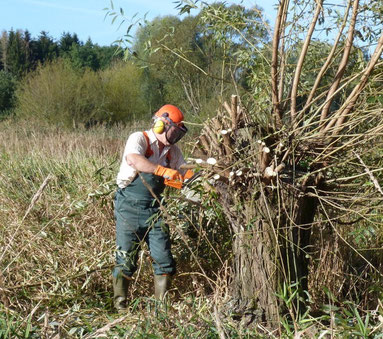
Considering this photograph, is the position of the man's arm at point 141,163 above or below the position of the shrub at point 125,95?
below

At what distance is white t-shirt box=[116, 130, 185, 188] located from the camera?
15.2ft

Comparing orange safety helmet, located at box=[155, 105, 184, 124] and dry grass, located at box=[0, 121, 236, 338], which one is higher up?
orange safety helmet, located at box=[155, 105, 184, 124]

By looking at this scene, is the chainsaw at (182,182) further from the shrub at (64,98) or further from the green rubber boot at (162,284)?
the shrub at (64,98)

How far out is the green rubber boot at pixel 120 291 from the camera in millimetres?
4680

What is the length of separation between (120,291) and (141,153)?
1175 millimetres

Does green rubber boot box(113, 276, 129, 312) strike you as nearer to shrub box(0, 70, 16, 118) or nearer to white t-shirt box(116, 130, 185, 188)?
white t-shirt box(116, 130, 185, 188)

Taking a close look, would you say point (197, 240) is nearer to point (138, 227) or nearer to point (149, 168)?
point (138, 227)

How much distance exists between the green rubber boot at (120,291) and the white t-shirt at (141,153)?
2.62 ft

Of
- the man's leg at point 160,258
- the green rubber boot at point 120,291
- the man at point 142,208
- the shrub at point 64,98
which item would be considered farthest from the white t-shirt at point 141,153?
the shrub at point 64,98

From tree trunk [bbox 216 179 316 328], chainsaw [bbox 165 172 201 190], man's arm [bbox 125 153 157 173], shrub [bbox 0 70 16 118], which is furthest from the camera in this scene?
shrub [bbox 0 70 16 118]

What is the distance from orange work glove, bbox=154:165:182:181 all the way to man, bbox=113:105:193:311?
44 millimetres

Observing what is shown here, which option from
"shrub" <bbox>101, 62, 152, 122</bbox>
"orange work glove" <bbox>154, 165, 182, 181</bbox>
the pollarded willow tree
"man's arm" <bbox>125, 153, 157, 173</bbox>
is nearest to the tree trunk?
the pollarded willow tree

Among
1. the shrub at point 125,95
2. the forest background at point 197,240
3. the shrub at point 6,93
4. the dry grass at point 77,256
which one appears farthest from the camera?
the shrub at point 6,93

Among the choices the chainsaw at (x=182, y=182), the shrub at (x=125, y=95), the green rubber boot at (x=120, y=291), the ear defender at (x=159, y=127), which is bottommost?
the green rubber boot at (x=120, y=291)
